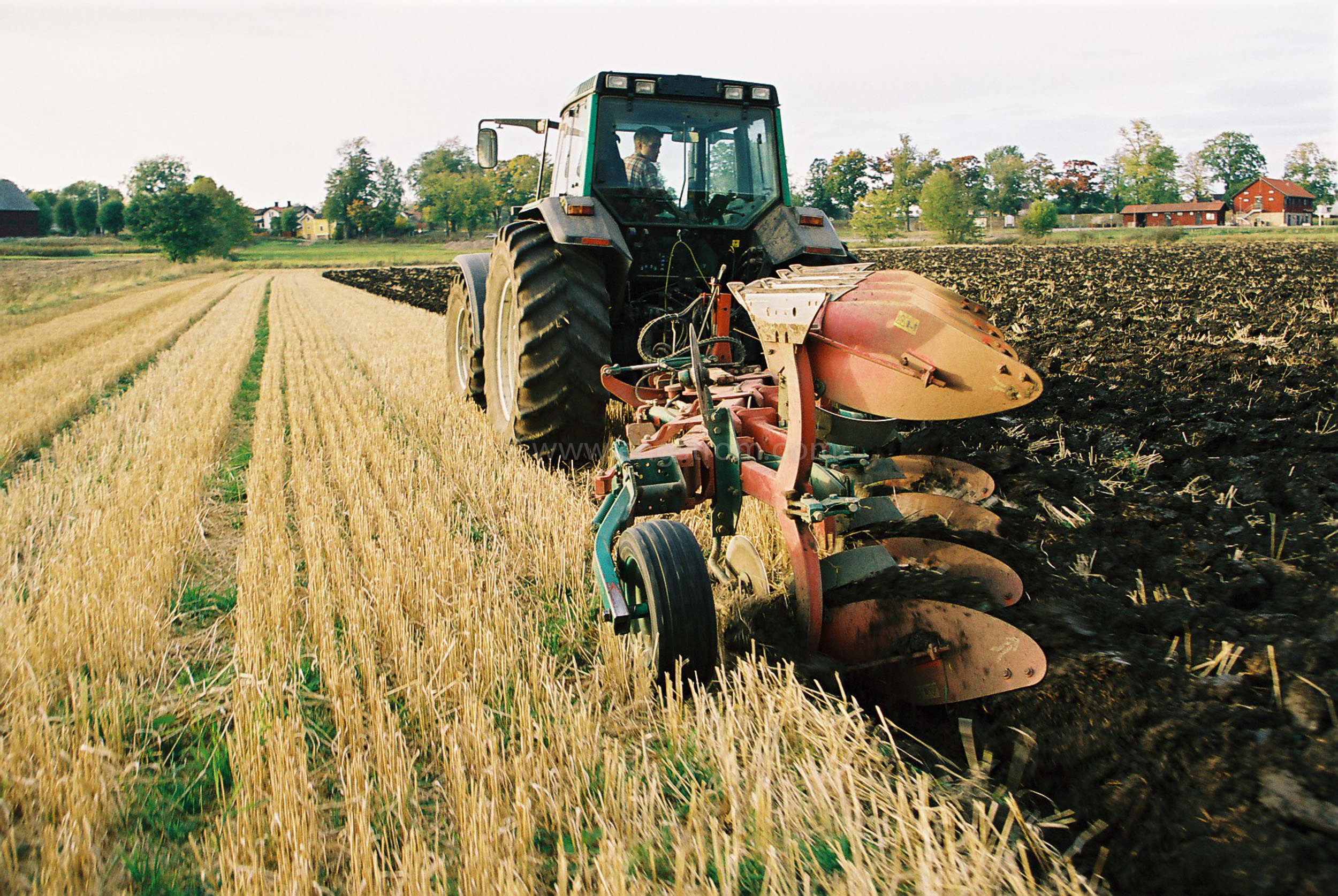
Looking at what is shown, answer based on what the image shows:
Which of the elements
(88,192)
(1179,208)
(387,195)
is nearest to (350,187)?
(387,195)

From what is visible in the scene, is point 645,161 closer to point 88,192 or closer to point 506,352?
point 506,352

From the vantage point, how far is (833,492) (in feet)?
10.1

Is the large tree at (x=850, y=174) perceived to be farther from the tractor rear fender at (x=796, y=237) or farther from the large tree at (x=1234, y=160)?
the tractor rear fender at (x=796, y=237)

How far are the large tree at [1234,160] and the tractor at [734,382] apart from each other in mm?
95876

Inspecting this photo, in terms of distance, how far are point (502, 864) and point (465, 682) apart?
86 cm

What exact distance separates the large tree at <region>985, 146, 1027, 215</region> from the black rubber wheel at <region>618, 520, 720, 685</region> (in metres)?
72.7

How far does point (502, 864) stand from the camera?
167 centimetres

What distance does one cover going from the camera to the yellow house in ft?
340

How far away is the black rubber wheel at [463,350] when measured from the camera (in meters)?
6.18

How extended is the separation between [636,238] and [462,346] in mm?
2391

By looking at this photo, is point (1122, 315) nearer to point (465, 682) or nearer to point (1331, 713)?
point (1331, 713)

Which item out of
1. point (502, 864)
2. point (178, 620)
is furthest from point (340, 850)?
point (178, 620)

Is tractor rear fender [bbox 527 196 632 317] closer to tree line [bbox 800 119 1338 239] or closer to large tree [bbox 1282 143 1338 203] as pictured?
tree line [bbox 800 119 1338 239]

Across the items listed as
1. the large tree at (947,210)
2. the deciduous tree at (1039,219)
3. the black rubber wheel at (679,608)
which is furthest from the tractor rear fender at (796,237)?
the deciduous tree at (1039,219)
